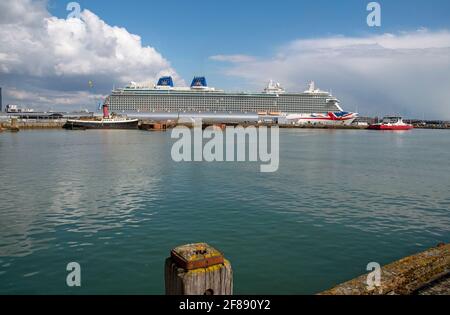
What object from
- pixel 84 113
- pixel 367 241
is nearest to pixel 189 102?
pixel 84 113

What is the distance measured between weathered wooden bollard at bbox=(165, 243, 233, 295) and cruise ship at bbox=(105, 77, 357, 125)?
10981 centimetres

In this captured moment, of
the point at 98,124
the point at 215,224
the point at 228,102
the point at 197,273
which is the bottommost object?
the point at 215,224

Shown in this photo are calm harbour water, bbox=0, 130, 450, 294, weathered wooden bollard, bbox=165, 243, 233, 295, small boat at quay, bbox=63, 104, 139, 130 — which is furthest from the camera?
small boat at quay, bbox=63, 104, 139, 130

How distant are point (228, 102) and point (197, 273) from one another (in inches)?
4463

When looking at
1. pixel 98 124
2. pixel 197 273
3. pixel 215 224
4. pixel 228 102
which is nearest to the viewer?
pixel 197 273

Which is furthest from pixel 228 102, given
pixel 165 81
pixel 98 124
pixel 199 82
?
pixel 98 124

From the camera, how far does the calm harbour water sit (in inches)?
297

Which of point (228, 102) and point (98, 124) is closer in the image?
point (98, 124)

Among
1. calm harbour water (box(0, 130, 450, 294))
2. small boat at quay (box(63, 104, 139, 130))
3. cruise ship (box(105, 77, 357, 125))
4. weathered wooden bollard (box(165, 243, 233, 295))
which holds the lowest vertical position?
calm harbour water (box(0, 130, 450, 294))

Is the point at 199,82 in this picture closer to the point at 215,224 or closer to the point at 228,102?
the point at 228,102

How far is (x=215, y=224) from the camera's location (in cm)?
1121

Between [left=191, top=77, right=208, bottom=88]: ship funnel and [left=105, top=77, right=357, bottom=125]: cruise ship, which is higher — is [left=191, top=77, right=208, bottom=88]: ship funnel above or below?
above

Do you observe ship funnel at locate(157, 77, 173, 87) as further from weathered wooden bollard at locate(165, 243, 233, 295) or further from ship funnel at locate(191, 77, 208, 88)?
weathered wooden bollard at locate(165, 243, 233, 295)

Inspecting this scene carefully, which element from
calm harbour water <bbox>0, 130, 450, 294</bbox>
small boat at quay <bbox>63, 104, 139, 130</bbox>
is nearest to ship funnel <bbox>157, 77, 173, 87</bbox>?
small boat at quay <bbox>63, 104, 139, 130</bbox>
